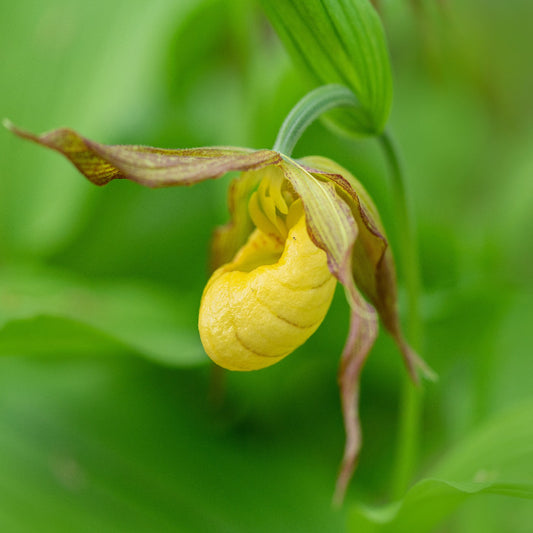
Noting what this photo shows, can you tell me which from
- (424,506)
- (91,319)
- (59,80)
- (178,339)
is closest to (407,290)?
(424,506)

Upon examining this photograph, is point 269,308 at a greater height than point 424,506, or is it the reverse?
point 269,308

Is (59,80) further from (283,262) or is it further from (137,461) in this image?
(283,262)

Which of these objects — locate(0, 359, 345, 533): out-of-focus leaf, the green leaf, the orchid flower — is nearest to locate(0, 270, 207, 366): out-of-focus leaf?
locate(0, 359, 345, 533): out-of-focus leaf

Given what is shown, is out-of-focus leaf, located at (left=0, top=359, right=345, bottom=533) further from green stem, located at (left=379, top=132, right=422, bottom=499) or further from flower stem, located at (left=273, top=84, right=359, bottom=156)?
flower stem, located at (left=273, top=84, right=359, bottom=156)

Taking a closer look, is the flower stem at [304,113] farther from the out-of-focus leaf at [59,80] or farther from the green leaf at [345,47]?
the out-of-focus leaf at [59,80]

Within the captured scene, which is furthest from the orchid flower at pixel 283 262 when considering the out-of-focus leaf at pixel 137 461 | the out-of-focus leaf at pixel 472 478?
the out-of-focus leaf at pixel 137 461

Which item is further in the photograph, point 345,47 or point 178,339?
point 178,339
